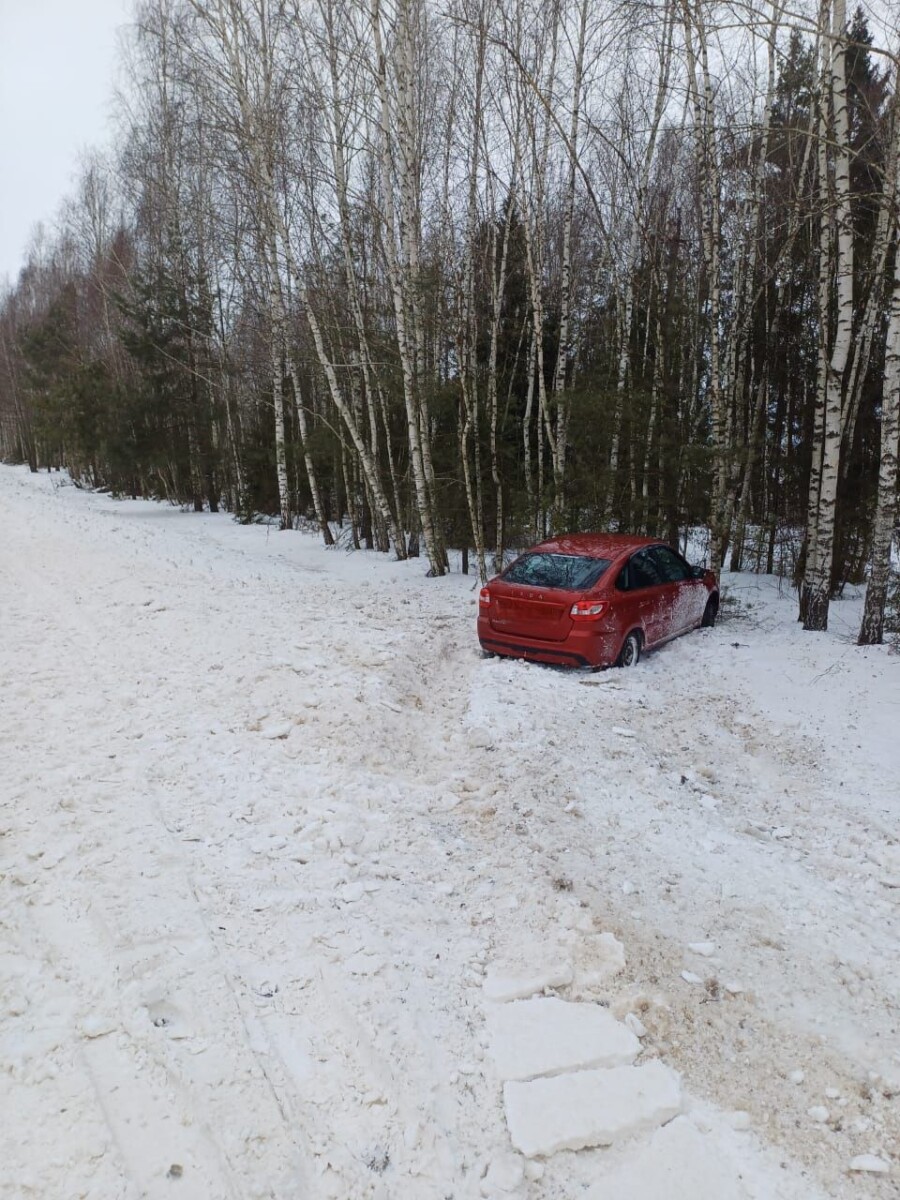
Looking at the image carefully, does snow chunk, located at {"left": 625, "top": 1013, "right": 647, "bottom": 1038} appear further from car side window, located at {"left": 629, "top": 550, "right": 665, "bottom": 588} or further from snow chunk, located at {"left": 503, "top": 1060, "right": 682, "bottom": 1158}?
car side window, located at {"left": 629, "top": 550, "right": 665, "bottom": 588}

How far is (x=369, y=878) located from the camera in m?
4.20

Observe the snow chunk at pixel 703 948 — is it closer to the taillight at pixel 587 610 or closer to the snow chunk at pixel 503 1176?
the snow chunk at pixel 503 1176

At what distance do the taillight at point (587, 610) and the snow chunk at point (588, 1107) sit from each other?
200 inches

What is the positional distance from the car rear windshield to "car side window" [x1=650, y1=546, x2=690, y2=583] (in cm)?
117

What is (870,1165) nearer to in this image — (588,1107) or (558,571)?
(588,1107)

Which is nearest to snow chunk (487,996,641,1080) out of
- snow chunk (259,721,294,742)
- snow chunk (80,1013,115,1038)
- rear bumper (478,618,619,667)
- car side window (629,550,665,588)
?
snow chunk (80,1013,115,1038)

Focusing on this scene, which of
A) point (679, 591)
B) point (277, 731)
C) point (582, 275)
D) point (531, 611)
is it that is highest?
point (582, 275)

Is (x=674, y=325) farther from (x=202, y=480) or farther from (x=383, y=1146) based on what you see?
(x=202, y=480)

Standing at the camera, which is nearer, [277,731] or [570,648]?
[277,731]

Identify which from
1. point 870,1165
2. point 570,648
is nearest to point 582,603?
point 570,648

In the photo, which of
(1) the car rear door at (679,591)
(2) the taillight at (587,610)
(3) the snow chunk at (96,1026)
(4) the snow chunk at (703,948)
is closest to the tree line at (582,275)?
(1) the car rear door at (679,591)

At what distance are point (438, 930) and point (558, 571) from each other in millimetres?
5008

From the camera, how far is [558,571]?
8.15 meters

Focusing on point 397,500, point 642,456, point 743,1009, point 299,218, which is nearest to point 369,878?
point 743,1009
